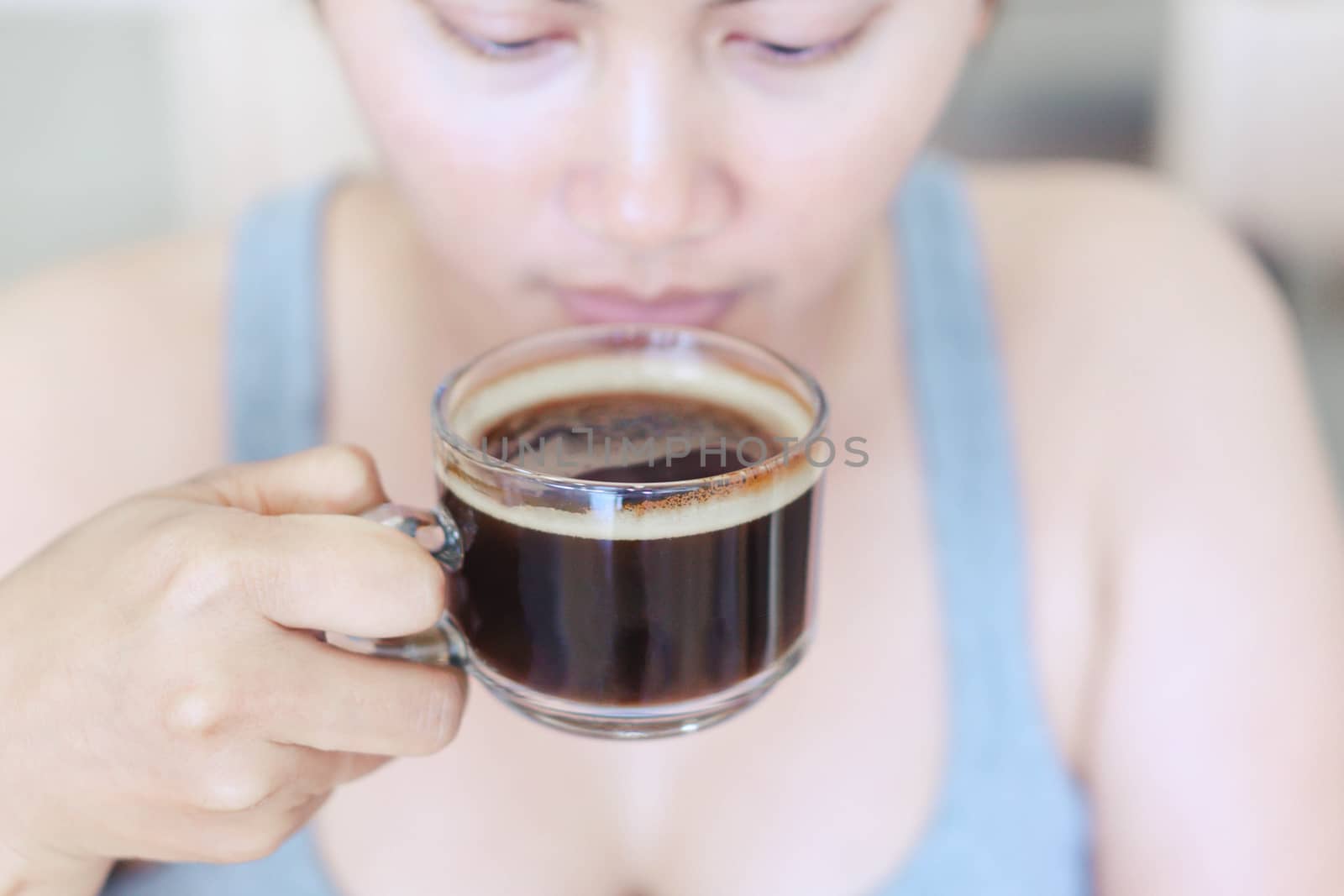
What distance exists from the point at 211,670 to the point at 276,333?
0.62m

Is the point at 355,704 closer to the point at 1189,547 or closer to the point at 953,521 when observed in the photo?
the point at 953,521

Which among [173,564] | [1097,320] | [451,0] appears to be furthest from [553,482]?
[1097,320]

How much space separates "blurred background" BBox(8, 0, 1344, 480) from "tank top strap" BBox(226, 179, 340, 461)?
3.25ft

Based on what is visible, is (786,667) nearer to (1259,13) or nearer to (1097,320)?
(1097,320)

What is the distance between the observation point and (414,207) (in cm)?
104

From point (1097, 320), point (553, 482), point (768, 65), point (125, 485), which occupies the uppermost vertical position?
point (768, 65)

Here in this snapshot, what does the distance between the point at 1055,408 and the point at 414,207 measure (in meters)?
0.68

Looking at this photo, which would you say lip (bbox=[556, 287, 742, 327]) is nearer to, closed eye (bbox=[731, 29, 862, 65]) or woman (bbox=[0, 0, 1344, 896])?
woman (bbox=[0, 0, 1344, 896])

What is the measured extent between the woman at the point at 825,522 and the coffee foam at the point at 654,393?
7 centimetres

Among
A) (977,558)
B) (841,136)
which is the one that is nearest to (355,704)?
(841,136)

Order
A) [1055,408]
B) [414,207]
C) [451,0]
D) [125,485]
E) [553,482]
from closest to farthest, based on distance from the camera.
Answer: [553,482] < [451,0] < [414,207] < [125,485] < [1055,408]

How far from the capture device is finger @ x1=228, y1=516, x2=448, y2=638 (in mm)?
739

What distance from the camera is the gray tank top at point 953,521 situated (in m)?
1.11

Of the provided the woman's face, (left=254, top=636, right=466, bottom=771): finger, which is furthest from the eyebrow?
(left=254, top=636, right=466, bottom=771): finger
